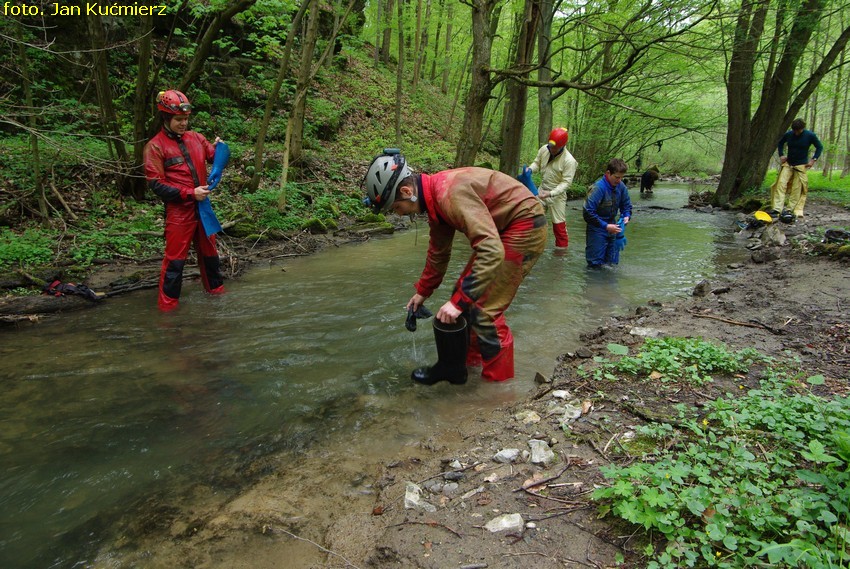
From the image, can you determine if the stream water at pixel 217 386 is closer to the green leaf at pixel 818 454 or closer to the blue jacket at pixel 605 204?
the blue jacket at pixel 605 204

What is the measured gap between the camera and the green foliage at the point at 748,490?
1.54 m

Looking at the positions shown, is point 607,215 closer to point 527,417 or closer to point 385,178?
point 385,178

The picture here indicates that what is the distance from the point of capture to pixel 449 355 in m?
3.57

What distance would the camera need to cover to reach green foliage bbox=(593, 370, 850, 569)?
5.04 ft

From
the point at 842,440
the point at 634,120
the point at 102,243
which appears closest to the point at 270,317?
the point at 102,243

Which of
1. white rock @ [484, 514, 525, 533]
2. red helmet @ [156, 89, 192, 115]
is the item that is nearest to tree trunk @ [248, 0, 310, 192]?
red helmet @ [156, 89, 192, 115]

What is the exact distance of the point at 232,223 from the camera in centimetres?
855

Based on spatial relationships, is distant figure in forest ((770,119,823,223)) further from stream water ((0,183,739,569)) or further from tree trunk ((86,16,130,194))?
tree trunk ((86,16,130,194))

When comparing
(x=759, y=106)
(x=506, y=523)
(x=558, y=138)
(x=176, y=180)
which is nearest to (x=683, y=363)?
(x=506, y=523)

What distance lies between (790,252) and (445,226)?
676 cm

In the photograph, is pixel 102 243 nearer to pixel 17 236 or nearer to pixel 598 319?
pixel 17 236

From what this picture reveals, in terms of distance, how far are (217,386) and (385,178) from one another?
2.25 metres

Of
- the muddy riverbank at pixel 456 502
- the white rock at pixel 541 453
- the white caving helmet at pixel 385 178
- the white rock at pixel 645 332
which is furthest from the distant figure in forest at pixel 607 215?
the white rock at pixel 541 453

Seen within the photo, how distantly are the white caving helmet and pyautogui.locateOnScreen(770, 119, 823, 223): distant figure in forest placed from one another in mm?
10230
